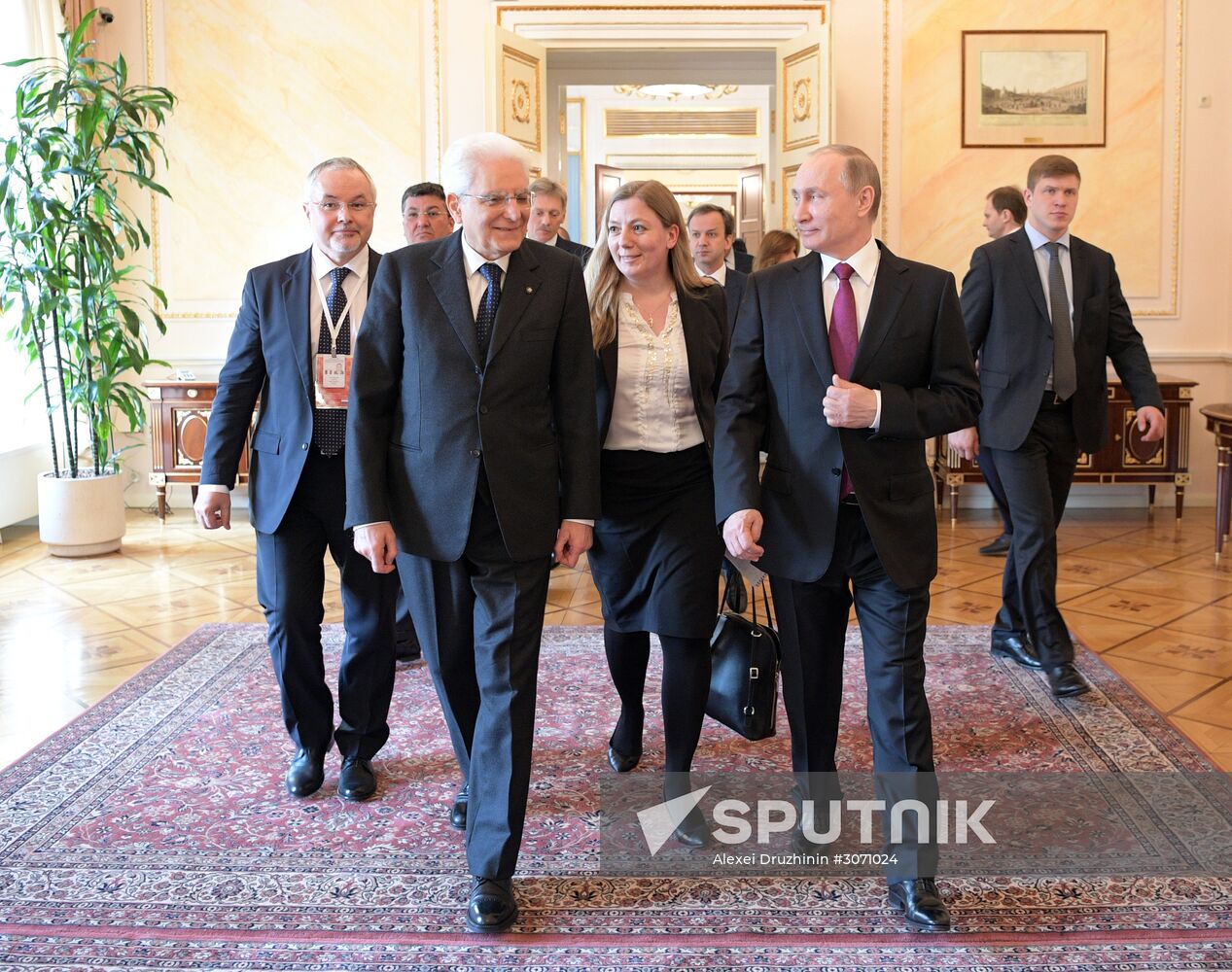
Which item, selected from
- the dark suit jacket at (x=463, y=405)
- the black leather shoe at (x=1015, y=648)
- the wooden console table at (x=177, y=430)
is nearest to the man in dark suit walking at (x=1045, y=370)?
the black leather shoe at (x=1015, y=648)

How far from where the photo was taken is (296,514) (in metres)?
3.35

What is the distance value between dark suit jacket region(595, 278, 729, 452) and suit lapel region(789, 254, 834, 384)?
39 cm

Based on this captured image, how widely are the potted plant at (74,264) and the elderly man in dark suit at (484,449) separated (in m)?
4.53

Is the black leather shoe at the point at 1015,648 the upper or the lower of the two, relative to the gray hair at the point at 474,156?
lower

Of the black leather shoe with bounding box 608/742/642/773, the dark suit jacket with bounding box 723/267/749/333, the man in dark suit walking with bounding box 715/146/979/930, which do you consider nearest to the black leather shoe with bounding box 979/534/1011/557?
the dark suit jacket with bounding box 723/267/749/333

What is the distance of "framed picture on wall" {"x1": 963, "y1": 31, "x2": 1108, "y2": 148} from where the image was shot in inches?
319

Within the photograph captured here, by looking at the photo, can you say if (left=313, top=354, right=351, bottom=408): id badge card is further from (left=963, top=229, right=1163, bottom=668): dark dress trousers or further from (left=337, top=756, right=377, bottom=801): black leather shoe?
(left=963, top=229, right=1163, bottom=668): dark dress trousers

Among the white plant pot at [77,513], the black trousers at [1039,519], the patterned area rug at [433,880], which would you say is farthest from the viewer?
the white plant pot at [77,513]

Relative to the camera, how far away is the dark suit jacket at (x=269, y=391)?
3.29m

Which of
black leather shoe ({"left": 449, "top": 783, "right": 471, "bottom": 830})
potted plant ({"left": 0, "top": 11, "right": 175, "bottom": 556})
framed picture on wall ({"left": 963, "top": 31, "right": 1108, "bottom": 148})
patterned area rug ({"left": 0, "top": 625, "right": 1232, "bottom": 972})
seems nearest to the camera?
patterned area rug ({"left": 0, "top": 625, "right": 1232, "bottom": 972})

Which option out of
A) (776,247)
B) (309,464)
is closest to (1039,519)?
(776,247)

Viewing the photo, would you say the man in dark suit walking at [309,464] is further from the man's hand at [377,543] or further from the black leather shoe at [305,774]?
the man's hand at [377,543]

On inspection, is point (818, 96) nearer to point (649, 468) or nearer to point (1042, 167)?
point (1042, 167)

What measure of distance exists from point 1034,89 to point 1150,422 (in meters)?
4.63
